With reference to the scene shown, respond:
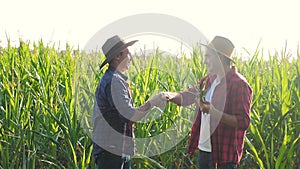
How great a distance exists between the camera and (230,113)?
2.48m

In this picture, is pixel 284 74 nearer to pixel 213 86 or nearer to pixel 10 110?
pixel 213 86

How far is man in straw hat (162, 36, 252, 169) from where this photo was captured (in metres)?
2.43

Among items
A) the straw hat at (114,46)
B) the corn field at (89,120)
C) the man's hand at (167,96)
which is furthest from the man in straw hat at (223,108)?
the straw hat at (114,46)

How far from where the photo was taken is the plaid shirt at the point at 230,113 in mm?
2430

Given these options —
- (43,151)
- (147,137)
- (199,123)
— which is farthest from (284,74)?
(43,151)

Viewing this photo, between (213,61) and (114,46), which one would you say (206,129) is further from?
(114,46)

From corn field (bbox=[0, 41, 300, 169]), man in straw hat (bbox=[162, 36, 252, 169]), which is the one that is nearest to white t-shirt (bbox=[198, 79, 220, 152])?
man in straw hat (bbox=[162, 36, 252, 169])

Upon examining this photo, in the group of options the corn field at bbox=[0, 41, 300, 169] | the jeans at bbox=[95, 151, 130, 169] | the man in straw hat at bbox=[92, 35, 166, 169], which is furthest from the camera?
the corn field at bbox=[0, 41, 300, 169]

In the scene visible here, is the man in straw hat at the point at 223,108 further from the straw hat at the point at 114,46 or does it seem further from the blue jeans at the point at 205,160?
the straw hat at the point at 114,46

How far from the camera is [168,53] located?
4.79 metres

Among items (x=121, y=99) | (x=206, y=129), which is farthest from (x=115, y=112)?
(x=206, y=129)

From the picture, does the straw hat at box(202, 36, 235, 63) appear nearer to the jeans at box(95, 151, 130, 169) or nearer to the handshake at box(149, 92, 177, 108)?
the handshake at box(149, 92, 177, 108)

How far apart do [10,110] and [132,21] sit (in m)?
1.09

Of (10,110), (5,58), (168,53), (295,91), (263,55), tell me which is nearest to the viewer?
(295,91)
